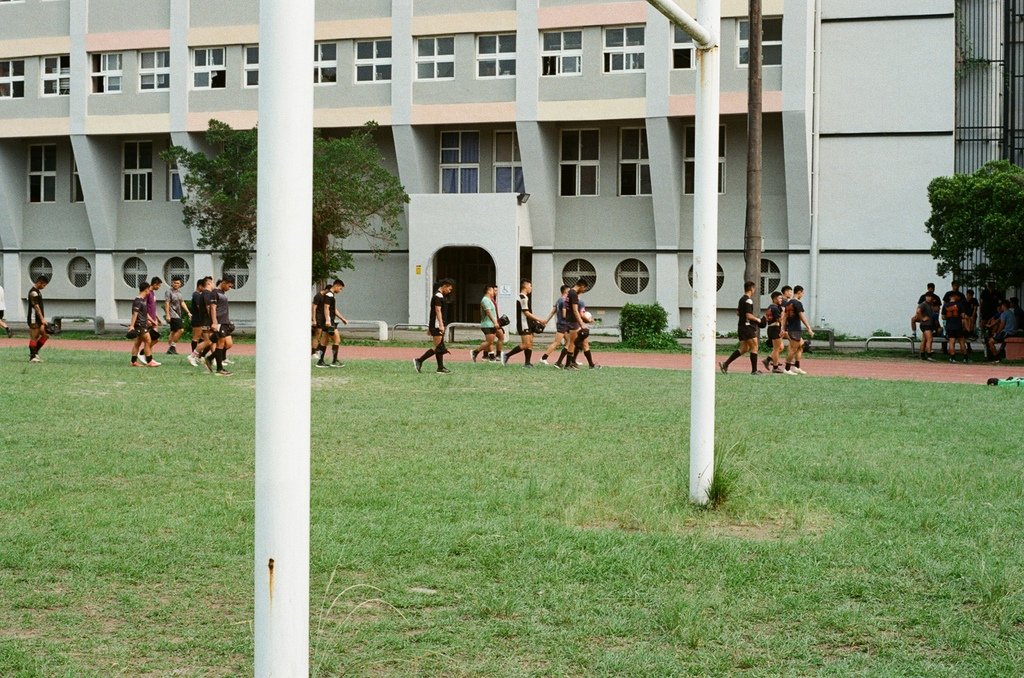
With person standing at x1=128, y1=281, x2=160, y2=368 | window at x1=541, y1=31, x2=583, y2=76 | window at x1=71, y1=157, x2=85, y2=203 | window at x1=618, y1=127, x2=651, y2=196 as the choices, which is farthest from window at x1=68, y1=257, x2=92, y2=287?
person standing at x1=128, y1=281, x2=160, y2=368

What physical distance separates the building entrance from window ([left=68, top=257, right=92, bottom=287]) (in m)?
13.3

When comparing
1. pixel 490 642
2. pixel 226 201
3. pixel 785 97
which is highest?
pixel 785 97

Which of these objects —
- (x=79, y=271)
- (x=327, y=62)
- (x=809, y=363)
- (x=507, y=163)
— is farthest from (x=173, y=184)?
(x=809, y=363)

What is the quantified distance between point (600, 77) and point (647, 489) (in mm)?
31148

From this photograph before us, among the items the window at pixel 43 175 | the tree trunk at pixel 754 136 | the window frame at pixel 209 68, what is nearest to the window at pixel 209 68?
the window frame at pixel 209 68

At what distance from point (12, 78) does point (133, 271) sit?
8.19 m

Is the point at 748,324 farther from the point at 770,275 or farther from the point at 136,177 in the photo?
the point at 136,177

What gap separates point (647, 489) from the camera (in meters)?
8.90

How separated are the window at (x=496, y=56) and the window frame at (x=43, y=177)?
55.7 feet

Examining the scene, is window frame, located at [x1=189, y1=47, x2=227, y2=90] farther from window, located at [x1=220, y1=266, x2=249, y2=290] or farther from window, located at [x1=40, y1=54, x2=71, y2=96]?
window, located at [x1=220, y1=266, x2=249, y2=290]

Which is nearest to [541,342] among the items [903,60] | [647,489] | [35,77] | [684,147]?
[684,147]

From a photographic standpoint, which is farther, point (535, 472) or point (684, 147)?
point (684, 147)

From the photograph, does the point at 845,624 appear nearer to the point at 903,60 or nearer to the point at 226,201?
the point at 226,201

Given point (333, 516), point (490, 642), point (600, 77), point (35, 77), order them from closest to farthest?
point (490, 642) < point (333, 516) < point (600, 77) < point (35, 77)
